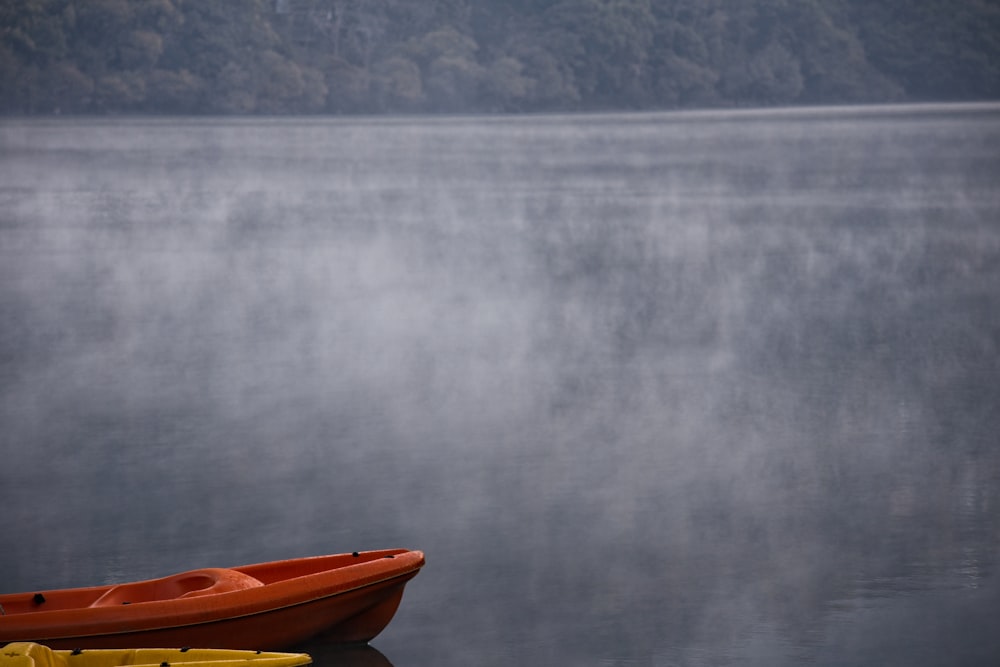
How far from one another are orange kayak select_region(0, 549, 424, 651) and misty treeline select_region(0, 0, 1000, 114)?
112 metres

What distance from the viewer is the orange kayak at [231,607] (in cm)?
723

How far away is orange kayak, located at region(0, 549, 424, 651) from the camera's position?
23.7ft

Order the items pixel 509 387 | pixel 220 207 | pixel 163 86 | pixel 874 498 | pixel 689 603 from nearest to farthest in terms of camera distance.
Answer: pixel 689 603 < pixel 874 498 < pixel 509 387 < pixel 220 207 < pixel 163 86

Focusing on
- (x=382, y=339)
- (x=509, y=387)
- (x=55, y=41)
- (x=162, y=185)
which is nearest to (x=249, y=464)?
(x=509, y=387)

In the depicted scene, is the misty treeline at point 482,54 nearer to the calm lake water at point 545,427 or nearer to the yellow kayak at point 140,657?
the calm lake water at point 545,427

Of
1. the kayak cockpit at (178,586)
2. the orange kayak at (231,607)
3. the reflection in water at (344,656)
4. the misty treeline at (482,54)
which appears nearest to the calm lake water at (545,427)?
the reflection in water at (344,656)

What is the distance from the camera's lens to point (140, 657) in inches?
270

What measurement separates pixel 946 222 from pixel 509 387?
25.5m

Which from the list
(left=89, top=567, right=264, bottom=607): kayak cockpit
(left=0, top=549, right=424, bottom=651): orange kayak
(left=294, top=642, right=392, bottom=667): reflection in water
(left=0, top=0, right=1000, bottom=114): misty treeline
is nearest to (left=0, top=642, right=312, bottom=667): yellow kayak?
(left=0, top=549, right=424, bottom=651): orange kayak

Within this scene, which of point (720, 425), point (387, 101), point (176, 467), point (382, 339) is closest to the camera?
point (176, 467)

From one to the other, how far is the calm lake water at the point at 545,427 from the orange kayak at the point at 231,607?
41 cm

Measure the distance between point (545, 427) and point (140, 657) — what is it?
24.2 feet

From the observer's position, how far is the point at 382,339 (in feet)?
64.4

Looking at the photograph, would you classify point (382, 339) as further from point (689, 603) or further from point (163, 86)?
point (163, 86)
